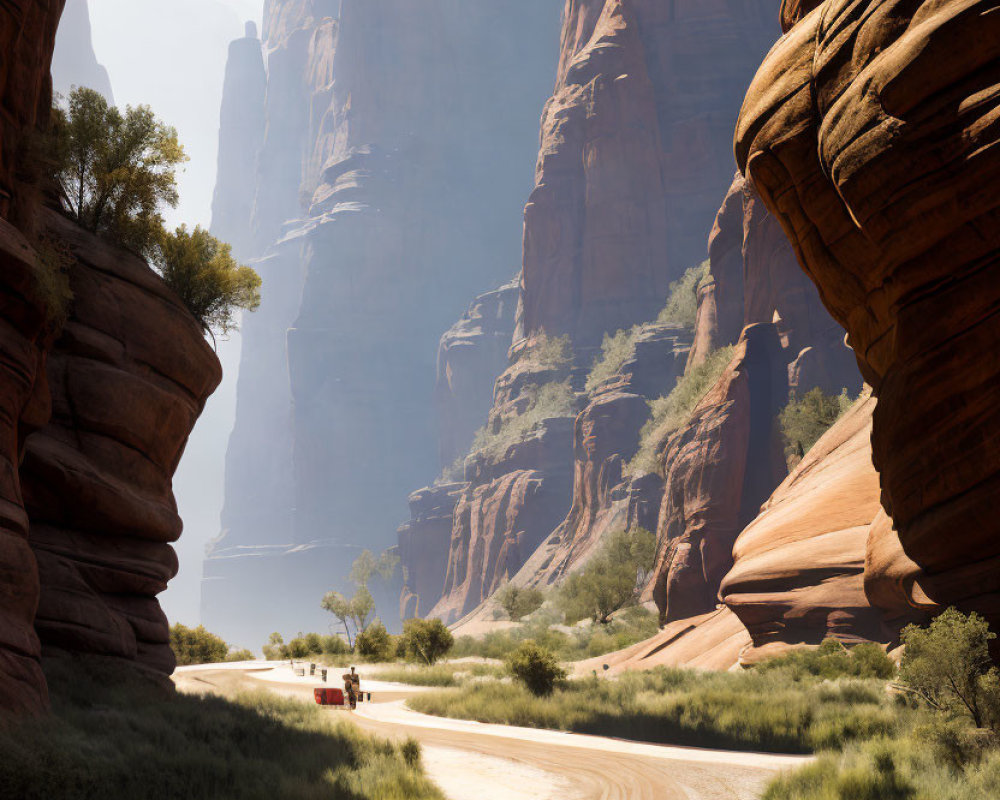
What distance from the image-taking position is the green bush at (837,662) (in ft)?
69.3

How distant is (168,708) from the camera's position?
580 inches

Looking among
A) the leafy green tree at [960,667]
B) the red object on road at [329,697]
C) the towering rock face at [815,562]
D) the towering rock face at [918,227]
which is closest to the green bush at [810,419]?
the towering rock face at [815,562]

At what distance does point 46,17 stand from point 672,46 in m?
107

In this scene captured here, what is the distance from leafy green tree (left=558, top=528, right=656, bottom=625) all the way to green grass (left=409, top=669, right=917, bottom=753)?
34351 millimetres

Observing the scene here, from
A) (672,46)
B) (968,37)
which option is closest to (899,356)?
(968,37)

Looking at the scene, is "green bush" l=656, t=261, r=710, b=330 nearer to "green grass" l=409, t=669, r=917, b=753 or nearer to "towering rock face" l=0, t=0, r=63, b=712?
"green grass" l=409, t=669, r=917, b=753

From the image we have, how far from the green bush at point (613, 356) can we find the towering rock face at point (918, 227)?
78.0m

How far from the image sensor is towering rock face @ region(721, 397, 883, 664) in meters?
24.0

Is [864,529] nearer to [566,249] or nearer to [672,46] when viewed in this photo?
[566,249]

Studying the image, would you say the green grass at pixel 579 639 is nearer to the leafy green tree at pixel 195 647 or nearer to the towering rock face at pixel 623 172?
the leafy green tree at pixel 195 647

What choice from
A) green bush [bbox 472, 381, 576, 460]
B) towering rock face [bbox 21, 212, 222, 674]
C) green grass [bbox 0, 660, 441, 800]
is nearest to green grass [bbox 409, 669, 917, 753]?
green grass [bbox 0, 660, 441, 800]

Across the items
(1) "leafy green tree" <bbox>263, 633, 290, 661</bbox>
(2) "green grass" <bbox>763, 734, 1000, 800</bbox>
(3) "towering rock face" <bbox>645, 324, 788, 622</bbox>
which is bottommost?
(1) "leafy green tree" <bbox>263, 633, 290, 661</bbox>

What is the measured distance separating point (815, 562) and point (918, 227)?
15309 mm

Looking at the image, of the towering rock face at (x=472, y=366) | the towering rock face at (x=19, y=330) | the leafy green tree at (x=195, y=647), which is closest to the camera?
the towering rock face at (x=19, y=330)
